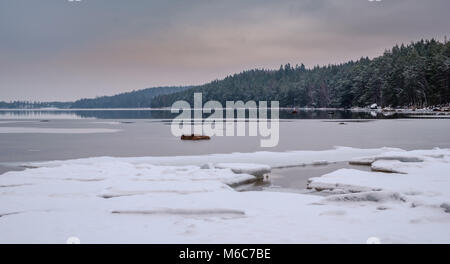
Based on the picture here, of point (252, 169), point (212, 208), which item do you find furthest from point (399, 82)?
point (212, 208)

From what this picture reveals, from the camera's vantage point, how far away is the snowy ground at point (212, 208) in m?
8.05

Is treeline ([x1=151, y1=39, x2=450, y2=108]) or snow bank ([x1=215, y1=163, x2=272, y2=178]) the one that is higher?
treeline ([x1=151, y1=39, x2=450, y2=108])

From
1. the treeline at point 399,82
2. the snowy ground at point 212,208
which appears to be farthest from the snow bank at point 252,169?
the treeline at point 399,82

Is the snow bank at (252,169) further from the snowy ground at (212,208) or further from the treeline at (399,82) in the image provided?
the treeline at (399,82)

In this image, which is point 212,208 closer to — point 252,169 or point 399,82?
point 252,169

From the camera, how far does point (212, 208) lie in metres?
9.98

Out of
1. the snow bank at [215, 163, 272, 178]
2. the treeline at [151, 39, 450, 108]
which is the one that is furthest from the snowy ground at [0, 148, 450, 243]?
the treeline at [151, 39, 450, 108]

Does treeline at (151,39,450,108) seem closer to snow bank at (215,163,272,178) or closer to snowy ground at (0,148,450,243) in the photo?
snow bank at (215,163,272,178)

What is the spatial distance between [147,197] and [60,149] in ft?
62.2

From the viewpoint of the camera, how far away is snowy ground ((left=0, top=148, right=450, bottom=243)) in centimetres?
805
